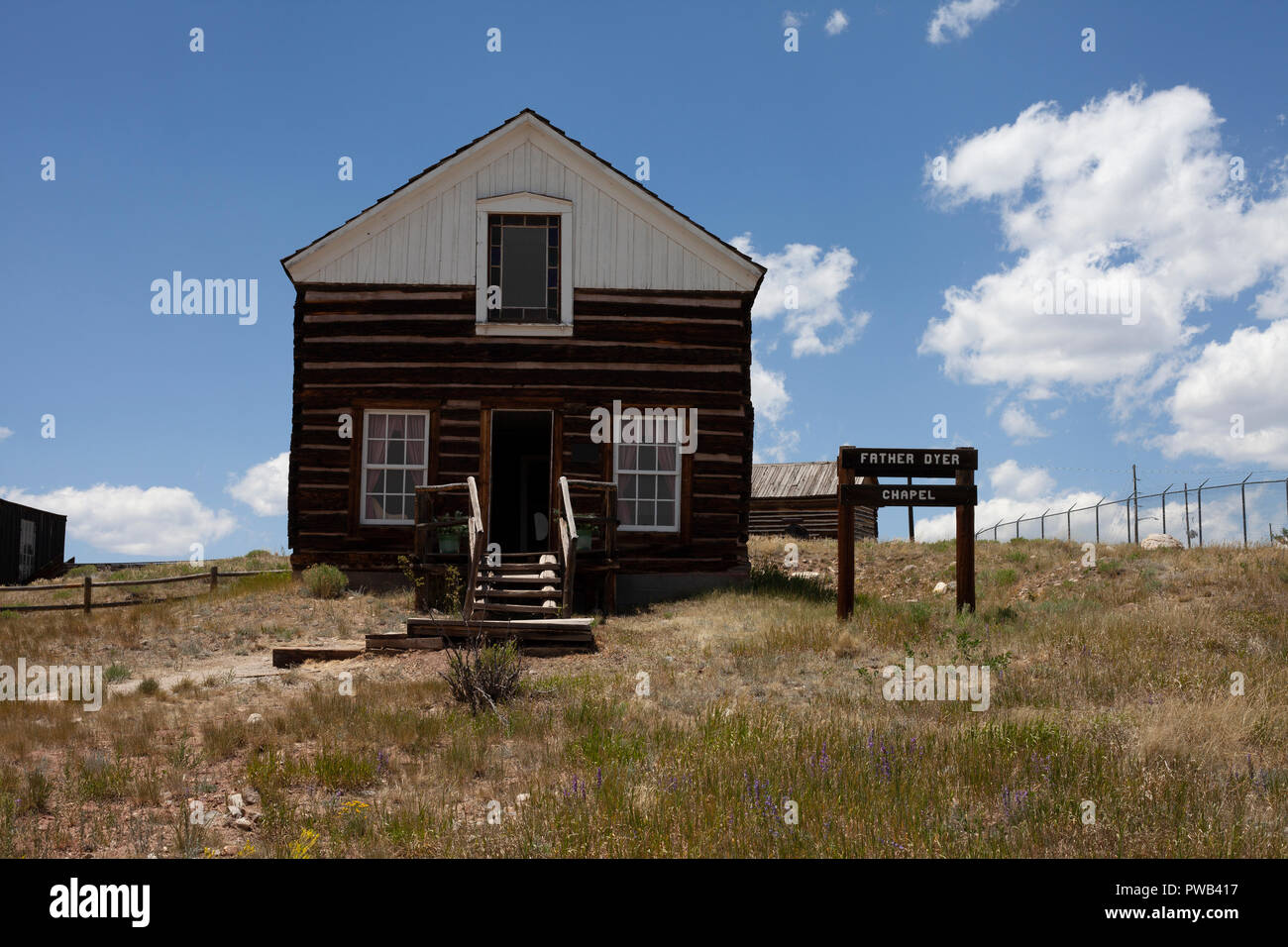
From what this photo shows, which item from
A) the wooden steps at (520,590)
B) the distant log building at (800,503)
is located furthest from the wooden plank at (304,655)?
the distant log building at (800,503)

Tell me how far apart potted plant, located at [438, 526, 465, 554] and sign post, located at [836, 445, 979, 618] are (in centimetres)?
615

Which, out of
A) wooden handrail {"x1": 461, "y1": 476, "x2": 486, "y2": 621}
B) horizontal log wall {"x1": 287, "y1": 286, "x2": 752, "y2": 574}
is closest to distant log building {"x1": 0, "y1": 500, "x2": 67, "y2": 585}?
horizontal log wall {"x1": 287, "y1": 286, "x2": 752, "y2": 574}

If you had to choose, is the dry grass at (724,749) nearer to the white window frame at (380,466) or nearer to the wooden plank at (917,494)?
the wooden plank at (917,494)

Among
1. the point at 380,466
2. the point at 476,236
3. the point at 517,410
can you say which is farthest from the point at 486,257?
the point at 380,466

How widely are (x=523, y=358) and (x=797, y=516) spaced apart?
72.9ft

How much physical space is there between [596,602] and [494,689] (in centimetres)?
720

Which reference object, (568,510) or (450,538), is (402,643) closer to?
(450,538)

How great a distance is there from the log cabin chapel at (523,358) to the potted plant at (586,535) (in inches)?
43.9

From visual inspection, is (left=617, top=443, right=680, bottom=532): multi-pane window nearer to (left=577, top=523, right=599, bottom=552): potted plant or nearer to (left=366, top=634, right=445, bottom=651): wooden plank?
(left=577, top=523, right=599, bottom=552): potted plant

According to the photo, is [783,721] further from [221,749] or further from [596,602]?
[596,602]

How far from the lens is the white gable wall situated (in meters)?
18.3

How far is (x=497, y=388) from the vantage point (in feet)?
59.5
